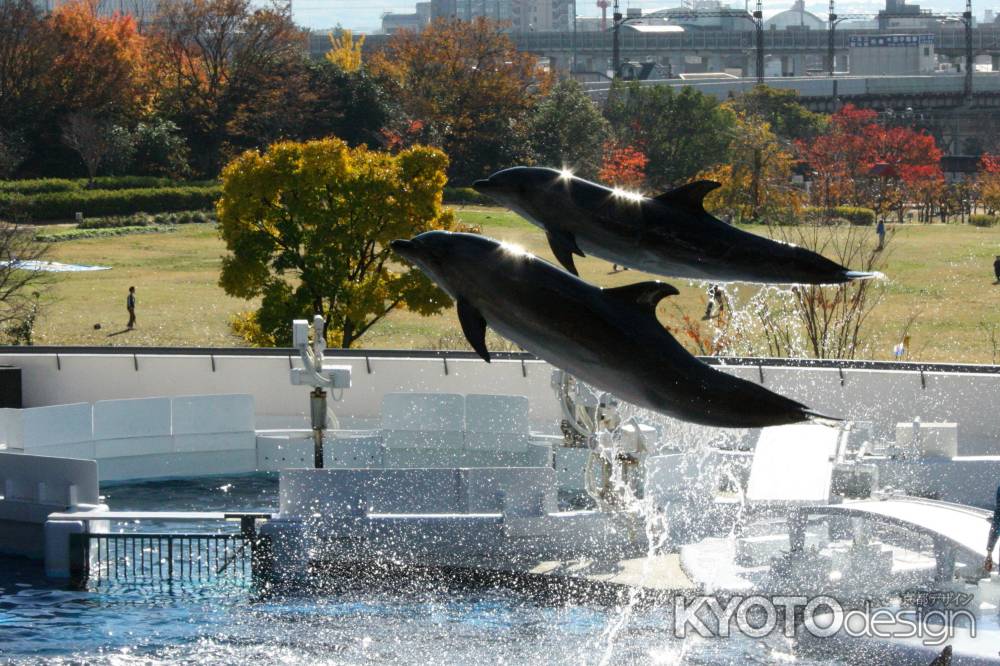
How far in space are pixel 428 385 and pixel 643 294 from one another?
1484cm

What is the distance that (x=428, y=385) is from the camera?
20.5 m

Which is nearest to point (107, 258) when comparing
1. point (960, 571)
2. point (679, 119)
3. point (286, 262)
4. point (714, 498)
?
point (286, 262)

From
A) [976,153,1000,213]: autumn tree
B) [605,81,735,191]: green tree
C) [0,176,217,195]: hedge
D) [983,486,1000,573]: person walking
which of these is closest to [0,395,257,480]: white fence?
[983,486,1000,573]: person walking

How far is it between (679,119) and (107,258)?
26.9 m

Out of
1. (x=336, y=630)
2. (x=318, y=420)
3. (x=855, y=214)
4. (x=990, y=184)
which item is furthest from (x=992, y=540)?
(x=990, y=184)

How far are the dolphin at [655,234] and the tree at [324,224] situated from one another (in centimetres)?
1993

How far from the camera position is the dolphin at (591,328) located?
18.1ft

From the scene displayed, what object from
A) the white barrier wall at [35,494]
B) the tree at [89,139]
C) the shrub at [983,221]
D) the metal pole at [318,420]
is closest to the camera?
the white barrier wall at [35,494]

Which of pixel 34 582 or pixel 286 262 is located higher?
pixel 286 262

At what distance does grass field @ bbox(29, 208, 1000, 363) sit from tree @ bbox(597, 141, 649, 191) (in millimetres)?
6496

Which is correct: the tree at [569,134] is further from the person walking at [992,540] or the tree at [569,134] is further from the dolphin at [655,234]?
the dolphin at [655,234]

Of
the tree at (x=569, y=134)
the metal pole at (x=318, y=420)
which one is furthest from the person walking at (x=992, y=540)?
the tree at (x=569, y=134)

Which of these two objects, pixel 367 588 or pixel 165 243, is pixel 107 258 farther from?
pixel 367 588

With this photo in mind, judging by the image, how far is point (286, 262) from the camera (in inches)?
1041
